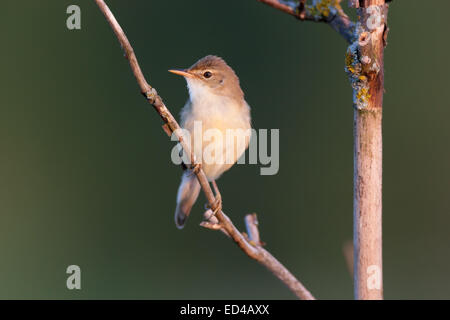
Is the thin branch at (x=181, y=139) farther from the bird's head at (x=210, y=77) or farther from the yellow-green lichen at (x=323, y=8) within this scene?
the bird's head at (x=210, y=77)

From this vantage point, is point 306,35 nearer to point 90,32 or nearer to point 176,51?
point 176,51

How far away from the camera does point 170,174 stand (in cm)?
486

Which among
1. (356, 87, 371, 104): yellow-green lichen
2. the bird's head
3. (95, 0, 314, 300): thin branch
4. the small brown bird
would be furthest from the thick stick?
the bird's head

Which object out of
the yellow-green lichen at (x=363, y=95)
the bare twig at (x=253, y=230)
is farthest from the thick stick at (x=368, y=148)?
the bare twig at (x=253, y=230)

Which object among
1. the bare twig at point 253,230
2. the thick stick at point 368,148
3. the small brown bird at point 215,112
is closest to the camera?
the thick stick at point 368,148

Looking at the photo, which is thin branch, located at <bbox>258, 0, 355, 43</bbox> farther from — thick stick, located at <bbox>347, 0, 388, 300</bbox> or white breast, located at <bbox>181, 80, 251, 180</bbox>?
white breast, located at <bbox>181, 80, 251, 180</bbox>

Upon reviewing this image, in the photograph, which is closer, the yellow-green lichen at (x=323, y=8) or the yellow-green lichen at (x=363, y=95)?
the yellow-green lichen at (x=363, y=95)

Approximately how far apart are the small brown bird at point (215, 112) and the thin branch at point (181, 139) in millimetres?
1057

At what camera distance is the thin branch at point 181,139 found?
116 centimetres

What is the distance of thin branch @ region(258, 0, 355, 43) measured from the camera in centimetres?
137

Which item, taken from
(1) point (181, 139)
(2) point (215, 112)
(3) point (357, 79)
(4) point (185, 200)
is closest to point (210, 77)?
(2) point (215, 112)

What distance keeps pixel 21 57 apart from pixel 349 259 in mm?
4333

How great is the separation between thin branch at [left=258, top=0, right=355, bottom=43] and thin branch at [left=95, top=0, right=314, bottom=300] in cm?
42

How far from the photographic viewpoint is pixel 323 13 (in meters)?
1.44
